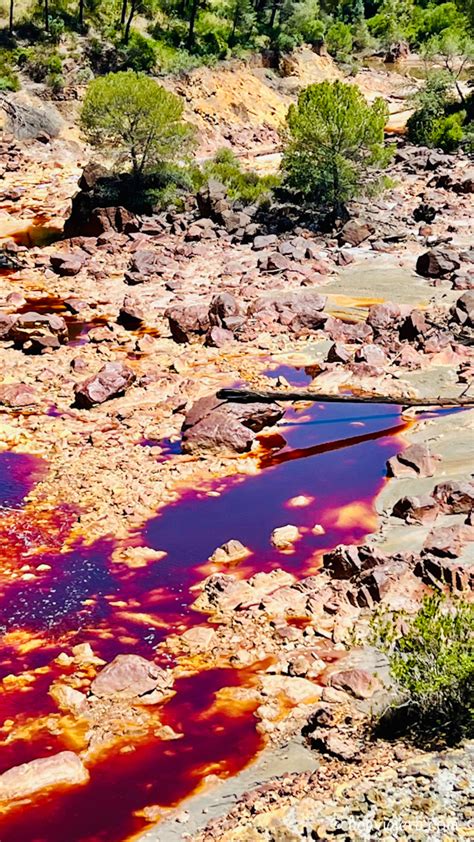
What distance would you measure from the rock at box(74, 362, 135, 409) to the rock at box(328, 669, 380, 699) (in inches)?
533

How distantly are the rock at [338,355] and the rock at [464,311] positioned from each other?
402 cm

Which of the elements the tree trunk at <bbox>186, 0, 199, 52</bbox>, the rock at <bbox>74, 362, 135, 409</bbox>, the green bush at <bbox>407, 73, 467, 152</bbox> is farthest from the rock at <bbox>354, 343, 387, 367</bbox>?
the tree trunk at <bbox>186, 0, 199, 52</bbox>

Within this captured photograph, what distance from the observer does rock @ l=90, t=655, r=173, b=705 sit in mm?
13055

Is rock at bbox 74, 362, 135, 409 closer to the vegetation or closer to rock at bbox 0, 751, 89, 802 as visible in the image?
rock at bbox 0, 751, 89, 802

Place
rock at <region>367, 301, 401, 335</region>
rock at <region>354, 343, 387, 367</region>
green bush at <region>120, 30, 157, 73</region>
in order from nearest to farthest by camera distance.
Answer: rock at <region>354, 343, 387, 367</region>
rock at <region>367, 301, 401, 335</region>
green bush at <region>120, 30, 157, 73</region>

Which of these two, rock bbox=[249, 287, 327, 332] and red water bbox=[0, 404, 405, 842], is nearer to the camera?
red water bbox=[0, 404, 405, 842]

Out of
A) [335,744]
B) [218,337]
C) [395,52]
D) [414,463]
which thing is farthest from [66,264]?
[395,52]

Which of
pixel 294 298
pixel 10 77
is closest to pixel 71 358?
pixel 294 298

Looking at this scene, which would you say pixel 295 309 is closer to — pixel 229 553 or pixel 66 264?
pixel 66 264

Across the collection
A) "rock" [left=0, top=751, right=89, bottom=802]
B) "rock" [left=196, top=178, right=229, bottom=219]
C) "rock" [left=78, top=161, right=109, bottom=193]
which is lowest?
"rock" [left=0, top=751, right=89, bottom=802]

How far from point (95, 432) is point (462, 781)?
1519 cm

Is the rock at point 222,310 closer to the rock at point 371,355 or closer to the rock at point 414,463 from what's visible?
the rock at point 371,355

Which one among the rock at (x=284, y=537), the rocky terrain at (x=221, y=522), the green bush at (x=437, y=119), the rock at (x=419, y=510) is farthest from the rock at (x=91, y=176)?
the rock at (x=419, y=510)

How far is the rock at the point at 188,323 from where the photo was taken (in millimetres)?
29750
